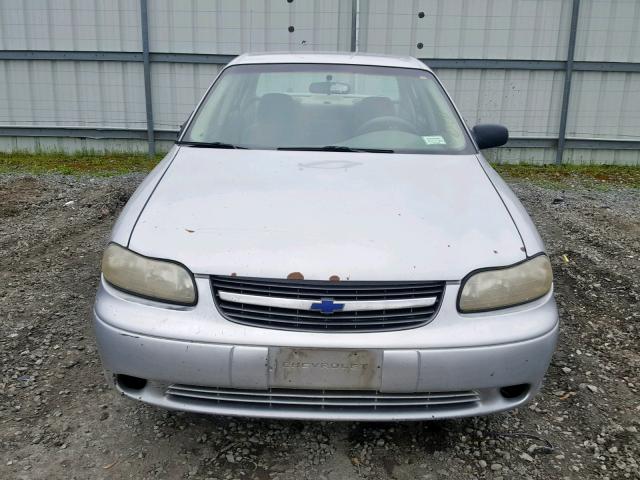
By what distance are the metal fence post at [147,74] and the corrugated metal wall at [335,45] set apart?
10cm

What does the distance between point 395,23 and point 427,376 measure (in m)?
7.44

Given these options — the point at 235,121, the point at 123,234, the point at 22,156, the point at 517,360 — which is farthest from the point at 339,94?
the point at 22,156

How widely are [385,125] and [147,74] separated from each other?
621cm

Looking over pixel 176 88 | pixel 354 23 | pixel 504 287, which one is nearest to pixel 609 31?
pixel 354 23

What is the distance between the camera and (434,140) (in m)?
3.16

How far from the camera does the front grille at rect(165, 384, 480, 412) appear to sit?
1991 mm

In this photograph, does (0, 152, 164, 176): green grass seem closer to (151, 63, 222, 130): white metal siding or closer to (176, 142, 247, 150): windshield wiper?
(151, 63, 222, 130): white metal siding

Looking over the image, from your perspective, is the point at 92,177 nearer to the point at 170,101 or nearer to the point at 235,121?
the point at 170,101

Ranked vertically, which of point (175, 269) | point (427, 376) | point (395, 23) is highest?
point (395, 23)

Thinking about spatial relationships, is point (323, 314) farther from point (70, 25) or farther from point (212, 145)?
point (70, 25)

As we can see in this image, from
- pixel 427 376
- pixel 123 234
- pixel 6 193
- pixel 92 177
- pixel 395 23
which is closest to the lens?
pixel 427 376

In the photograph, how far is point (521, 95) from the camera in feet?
28.1

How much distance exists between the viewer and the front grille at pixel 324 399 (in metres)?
1.99

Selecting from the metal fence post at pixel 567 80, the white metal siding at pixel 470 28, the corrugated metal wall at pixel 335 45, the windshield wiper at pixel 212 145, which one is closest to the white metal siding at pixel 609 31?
the corrugated metal wall at pixel 335 45
